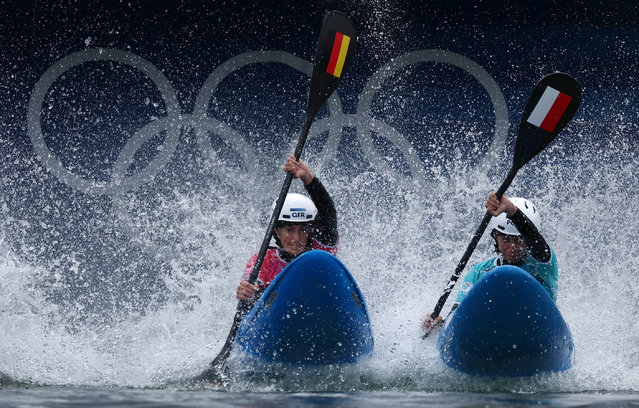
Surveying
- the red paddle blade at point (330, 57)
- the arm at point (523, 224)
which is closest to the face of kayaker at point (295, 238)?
the red paddle blade at point (330, 57)

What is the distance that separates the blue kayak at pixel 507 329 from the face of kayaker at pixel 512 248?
0.58 m

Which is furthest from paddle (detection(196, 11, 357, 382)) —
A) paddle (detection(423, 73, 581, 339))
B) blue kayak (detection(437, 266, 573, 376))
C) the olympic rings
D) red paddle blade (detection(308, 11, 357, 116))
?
the olympic rings

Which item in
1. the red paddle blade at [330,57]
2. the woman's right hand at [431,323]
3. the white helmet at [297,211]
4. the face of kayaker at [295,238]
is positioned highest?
the red paddle blade at [330,57]

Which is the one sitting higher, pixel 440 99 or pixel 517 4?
pixel 517 4

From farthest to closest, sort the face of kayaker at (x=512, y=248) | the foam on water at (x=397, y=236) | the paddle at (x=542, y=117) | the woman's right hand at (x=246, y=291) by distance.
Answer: the foam on water at (x=397, y=236), the paddle at (x=542, y=117), the face of kayaker at (x=512, y=248), the woman's right hand at (x=246, y=291)

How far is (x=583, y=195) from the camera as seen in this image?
6.88 m

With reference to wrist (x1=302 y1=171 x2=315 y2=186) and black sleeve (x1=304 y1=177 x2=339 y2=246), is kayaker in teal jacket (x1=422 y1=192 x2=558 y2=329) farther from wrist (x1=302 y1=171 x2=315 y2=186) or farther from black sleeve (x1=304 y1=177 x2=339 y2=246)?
wrist (x1=302 y1=171 x2=315 y2=186)

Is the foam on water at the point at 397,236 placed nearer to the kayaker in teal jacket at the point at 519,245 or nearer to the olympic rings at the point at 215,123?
the olympic rings at the point at 215,123

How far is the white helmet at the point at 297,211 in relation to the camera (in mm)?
4562

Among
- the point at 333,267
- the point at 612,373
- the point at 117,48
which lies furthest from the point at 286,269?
the point at 117,48

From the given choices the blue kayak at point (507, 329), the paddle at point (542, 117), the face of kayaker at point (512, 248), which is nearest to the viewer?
the blue kayak at point (507, 329)

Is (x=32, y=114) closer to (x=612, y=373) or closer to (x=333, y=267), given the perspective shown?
(x=333, y=267)

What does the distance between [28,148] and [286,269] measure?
11.7 feet

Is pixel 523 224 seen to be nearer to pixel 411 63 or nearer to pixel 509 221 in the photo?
pixel 509 221
